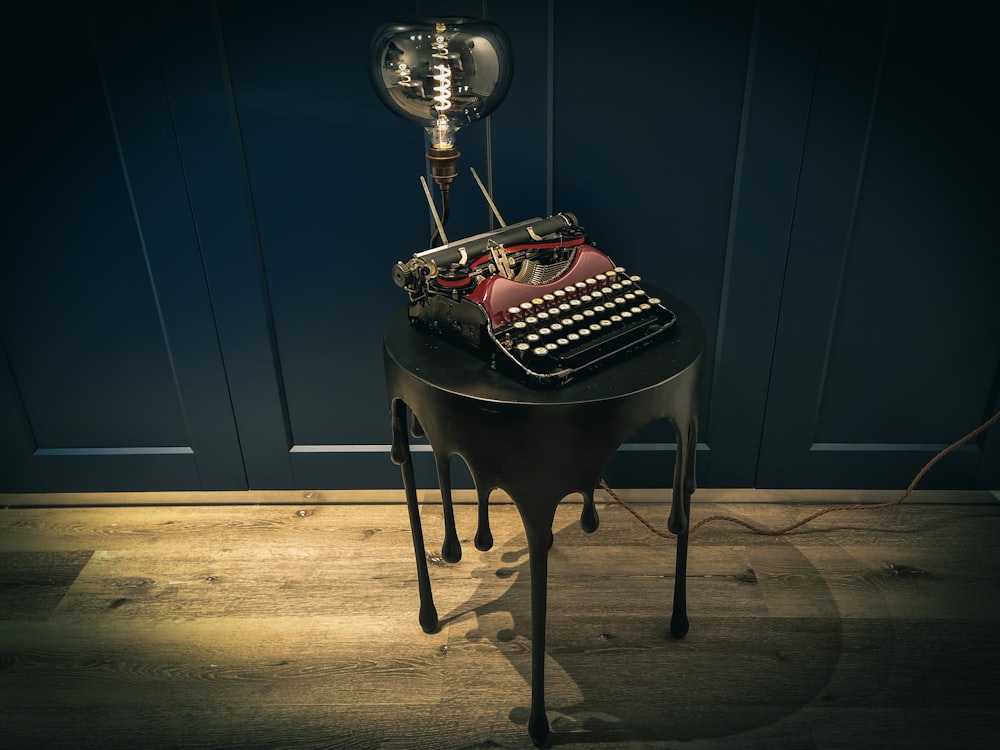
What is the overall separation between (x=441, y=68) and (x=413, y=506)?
1.01 metres

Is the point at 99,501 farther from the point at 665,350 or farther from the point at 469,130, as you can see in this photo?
the point at 665,350

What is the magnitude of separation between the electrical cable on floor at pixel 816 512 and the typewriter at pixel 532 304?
3.06 ft

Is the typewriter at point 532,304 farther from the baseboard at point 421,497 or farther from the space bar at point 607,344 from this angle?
the baseboard at point 421,497

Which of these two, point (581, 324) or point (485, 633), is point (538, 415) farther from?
point (485, 633)

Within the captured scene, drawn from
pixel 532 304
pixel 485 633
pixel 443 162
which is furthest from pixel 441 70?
pixel 485 633

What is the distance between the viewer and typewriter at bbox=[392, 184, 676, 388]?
1569mm

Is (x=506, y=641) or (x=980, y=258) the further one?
(x=980, y=258)

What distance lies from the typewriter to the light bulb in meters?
0.28

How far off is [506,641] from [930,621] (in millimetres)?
1130

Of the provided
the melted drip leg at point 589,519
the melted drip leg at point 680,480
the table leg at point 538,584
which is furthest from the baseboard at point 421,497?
the table leg at point 538,584

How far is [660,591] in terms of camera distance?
2.24 metres

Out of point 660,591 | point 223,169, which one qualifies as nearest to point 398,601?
point 660,591

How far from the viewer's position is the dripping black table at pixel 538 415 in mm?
1489

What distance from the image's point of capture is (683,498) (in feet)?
5.85
